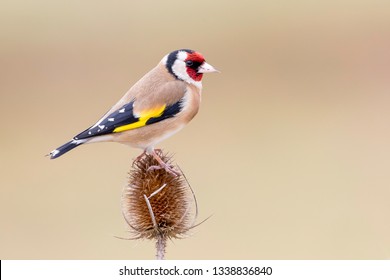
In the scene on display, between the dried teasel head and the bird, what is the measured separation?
0.27 ft

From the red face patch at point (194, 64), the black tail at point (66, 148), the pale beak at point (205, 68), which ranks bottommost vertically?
the black tail at point (66, 148)

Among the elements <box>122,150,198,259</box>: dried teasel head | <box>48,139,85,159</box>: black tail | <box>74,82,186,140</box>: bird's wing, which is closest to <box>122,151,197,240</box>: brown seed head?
<box>122,150,198,259</box>: dried teasel head

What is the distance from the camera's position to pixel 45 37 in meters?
15.0

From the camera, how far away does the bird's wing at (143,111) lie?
4402 millimetres

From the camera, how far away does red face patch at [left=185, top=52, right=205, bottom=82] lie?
446 centimetres

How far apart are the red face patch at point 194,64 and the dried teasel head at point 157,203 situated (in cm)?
48

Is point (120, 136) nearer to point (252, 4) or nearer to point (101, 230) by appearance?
point (101, 230)

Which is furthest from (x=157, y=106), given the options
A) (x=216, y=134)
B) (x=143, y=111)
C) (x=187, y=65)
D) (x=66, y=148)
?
(x=216, y=134)

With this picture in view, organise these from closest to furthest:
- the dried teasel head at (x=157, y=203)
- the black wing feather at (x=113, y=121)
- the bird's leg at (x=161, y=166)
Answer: the black wing feather at (x=113, y=121) → the bird's leg at (x=161, y=166) → the dried teasel head at (x=157, y=203)

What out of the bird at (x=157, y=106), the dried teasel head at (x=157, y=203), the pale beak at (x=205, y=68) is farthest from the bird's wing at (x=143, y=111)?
the dried teasel head at (x=157, y=203)

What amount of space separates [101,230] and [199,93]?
4879 mm

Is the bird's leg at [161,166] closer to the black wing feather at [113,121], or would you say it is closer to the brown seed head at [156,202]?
the brown seed head at [156,202]

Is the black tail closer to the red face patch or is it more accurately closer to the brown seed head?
the brown seed head

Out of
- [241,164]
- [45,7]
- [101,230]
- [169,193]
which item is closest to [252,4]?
[45,7]
